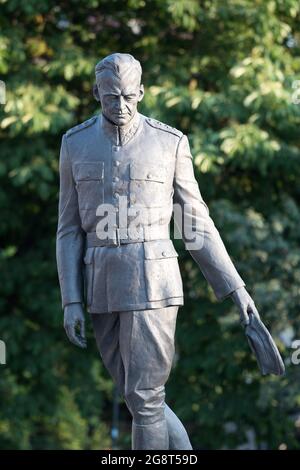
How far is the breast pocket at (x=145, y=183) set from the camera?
661cm

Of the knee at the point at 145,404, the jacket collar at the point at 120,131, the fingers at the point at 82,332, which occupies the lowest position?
the knee at the point at 145,404

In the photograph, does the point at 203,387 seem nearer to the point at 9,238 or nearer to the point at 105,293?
the point at 9,238

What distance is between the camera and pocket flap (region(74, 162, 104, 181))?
6656 mm

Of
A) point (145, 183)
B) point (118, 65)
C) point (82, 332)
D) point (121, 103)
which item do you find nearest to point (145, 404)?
point (82, 332)

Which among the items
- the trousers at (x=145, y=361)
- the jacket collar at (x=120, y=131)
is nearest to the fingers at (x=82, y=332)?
the trousers at (x=145, y=361)

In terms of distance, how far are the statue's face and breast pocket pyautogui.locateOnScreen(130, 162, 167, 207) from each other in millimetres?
255

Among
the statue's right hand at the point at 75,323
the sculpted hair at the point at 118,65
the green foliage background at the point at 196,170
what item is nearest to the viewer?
the sculpted hair at the point at 118,65

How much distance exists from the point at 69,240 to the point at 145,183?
0.56 metres

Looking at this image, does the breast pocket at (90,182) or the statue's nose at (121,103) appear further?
the breast pocket at (90,182)

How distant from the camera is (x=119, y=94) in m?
6.48

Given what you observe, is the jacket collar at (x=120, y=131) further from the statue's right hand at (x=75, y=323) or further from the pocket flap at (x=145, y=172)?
the statue's right hand at (x=75, y=323)

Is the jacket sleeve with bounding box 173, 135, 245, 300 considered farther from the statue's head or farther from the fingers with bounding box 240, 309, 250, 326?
the statue's head

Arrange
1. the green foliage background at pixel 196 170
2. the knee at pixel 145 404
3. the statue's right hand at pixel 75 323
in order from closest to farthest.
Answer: the knee at pixel 145 404
the statue's right hand at pixel 75 323
the green foliage background at pixel 196 170

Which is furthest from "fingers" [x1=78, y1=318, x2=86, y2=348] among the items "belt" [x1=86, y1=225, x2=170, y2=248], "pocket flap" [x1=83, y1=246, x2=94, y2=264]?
"belt" [x1=86, y1=225, x2=170, y2=248]
